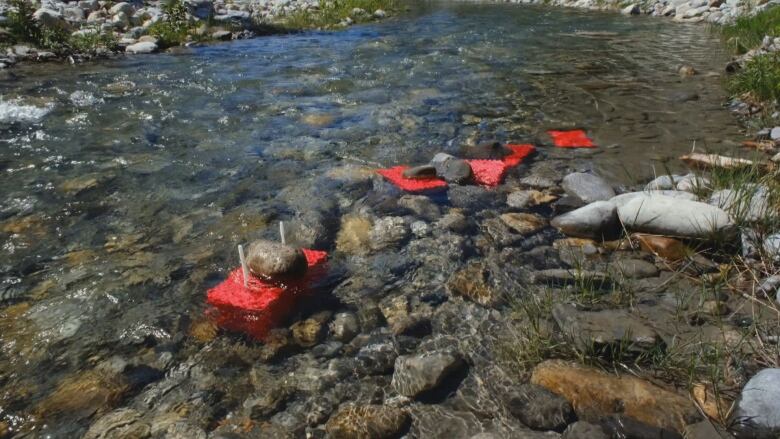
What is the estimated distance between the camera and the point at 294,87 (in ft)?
31.1

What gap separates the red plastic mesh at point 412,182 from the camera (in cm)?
529

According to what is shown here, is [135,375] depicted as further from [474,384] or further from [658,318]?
[658,318]

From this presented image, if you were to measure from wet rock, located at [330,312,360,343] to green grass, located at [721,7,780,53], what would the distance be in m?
10.3

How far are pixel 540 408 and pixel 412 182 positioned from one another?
3.16 metres

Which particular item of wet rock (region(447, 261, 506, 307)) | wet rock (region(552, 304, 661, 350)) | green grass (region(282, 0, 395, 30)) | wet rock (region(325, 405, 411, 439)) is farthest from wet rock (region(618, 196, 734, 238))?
green grass (region(282, 0, 395, 30))

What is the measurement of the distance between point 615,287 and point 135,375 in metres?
3.24

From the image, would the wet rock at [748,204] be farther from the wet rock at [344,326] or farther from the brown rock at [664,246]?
the wet rock at [344,326]

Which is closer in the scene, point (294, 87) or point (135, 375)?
point (135, 375)

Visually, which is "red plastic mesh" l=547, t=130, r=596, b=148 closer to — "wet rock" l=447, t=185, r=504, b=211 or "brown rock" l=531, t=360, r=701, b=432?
"wet rock" l=447, t=185, r=504, b=211

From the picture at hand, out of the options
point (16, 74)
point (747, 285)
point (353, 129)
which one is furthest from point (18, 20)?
point (747, 285)

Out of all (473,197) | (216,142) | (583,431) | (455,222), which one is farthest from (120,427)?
(216,142)

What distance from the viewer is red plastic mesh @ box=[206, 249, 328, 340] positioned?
3408mm

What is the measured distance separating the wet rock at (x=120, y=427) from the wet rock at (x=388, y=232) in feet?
7.18

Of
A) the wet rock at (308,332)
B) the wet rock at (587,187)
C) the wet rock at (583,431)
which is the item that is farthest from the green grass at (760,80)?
the wet rock at (308,332)
